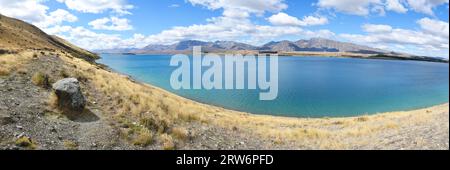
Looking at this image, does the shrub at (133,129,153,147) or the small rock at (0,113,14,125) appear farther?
the shrub at (133,129,153,147)

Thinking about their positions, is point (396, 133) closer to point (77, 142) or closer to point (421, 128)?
point (421, 128)

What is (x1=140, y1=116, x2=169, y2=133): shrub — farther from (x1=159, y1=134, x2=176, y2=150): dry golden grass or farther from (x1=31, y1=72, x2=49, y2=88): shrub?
(x1=31, y1=72, x2=49, y2=88): shrub

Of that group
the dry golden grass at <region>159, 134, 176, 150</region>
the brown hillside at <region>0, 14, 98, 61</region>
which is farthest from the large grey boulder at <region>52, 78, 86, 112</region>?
the brown hillside at <region>0, 14, 98, 61</region>

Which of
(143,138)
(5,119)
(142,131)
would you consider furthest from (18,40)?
(143,138)

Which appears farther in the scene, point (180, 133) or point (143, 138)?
point (180, 133)

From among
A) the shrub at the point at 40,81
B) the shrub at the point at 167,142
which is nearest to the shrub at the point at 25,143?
the shrub at the point at 167,142

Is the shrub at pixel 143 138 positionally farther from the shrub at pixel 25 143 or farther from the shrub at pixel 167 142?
the shrub at pixel 25 143

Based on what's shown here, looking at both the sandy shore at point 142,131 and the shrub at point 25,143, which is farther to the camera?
the sandy shore at point 142,131

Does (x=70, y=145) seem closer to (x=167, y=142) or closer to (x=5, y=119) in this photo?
(x=5, y=119)

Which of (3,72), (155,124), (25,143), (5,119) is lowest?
(155,124)

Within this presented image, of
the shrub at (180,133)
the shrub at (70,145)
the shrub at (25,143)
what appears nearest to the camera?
the shrub at (25,143)
